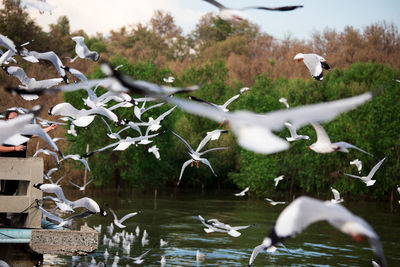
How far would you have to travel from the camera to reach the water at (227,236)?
610 inches

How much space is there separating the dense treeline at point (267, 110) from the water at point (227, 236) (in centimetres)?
358

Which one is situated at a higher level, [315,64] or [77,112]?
[315,64]

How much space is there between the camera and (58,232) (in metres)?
9.00

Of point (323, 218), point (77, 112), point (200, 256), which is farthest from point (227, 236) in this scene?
point (323, 218)

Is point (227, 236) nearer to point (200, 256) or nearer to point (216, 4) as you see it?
point (200, 256)

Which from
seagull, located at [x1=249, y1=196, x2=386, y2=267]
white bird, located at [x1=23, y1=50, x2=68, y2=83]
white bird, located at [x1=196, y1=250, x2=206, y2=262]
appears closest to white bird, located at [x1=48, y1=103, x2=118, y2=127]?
white bird, located at [x1=23, y1=50, x2=68, y2=83]

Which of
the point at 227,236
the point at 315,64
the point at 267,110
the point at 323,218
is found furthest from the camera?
the point at 267,110

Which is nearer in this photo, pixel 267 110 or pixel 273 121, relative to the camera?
pixel 273 121

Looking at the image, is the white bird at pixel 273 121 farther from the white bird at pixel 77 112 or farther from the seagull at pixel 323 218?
the white bird at pixel 77 112

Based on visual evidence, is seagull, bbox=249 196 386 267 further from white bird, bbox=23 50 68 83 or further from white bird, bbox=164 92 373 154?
white bird, bbox=23 50 68 83

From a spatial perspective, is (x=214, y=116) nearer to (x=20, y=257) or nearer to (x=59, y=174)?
(x=20, y=257)

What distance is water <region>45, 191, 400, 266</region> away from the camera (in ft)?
50.8

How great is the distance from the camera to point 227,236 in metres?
19.6

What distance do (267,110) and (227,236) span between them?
2118 centimetres
